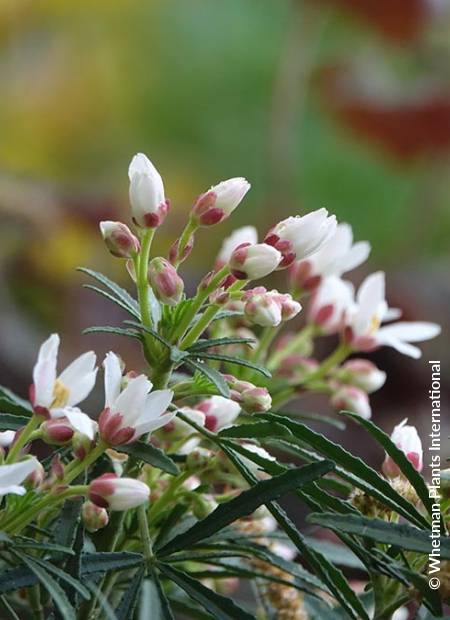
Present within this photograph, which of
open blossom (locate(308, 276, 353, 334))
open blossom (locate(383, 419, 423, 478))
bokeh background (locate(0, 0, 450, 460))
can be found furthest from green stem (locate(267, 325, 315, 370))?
bokeh background (locate(0, 0, 450, 460))

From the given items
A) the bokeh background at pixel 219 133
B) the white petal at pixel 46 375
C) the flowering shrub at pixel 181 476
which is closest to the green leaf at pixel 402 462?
the flowering shrub at pixel 181 476

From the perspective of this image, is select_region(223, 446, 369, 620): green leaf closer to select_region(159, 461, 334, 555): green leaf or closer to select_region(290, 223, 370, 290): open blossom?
select_region(159, 461, 334, 555): green leaf

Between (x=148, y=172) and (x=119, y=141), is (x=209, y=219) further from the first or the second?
(x=119, y=141)

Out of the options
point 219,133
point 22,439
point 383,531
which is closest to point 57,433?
point 22,439

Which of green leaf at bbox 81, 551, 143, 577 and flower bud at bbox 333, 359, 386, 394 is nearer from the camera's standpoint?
green leaf at bbox 81, 551, 143, 577

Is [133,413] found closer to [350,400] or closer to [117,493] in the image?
[117,493]

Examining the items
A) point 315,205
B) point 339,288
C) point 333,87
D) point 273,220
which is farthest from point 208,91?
point 339,288
